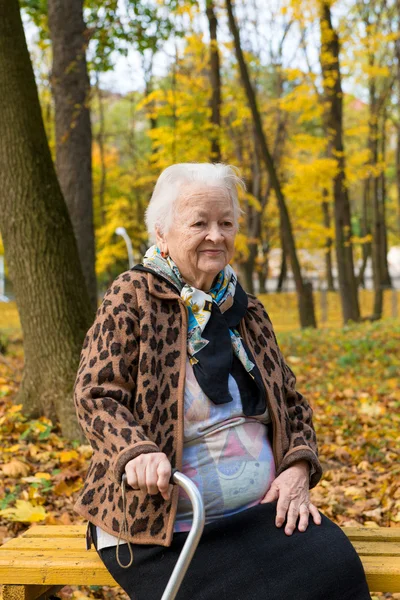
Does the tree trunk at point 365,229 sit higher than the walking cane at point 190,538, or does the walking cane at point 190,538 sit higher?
the walking cane at point 190,538

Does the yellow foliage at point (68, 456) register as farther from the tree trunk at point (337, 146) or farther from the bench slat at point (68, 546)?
the tree trunk at point (337, 146)

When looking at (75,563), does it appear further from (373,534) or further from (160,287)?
(373,534)

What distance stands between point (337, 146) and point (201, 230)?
14422 millimetres

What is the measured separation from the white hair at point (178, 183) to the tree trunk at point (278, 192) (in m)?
10.0

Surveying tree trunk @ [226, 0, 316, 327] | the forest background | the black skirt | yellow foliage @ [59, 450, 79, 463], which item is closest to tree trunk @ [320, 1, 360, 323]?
the forest background

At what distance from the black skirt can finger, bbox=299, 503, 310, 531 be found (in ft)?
0.07

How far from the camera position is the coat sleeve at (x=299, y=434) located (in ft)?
9.05

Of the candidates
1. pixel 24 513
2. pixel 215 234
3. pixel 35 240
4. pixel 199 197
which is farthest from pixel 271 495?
pixel 35 240

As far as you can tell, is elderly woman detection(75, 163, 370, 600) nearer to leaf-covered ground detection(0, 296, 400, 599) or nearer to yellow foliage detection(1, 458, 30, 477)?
leaf-covered ground detection(0, 296, 400, 599)

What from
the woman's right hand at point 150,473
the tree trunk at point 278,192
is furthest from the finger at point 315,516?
the tree trunk at point 278,192

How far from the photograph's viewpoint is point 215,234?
2.75 metres

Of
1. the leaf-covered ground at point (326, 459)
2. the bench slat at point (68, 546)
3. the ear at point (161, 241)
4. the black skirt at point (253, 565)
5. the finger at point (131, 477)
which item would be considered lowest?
the leaf-covered ground at point (326, 459)

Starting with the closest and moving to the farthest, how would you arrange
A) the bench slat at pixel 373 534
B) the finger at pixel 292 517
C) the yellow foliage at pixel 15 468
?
the finger at pixel 292 517
the bench slat at pixel 373 534
the yellow foliage at pixel 15 468

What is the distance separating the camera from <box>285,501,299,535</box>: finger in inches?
100
